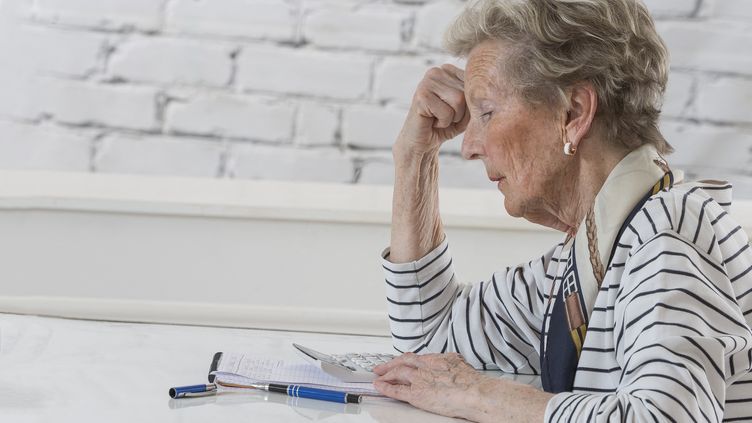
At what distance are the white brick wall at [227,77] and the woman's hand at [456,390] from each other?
86cm

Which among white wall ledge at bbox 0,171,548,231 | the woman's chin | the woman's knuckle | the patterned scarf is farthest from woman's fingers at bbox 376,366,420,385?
white wall ledge at bbox 0,171,548,231

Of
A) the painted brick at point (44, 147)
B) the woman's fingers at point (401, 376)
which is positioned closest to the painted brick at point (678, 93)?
the woman's fingers at point (401, 376)

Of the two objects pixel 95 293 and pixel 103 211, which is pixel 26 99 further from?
pixel 95 293

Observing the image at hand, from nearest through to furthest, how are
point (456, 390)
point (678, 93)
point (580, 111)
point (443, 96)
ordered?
point (456, 390) → point (580, 111) → point (443, 96) → point (678, 93)

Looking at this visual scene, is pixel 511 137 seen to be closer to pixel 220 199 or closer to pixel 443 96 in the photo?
pixel 443 96

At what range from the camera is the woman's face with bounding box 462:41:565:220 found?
1.25 meters

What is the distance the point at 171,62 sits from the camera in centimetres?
197

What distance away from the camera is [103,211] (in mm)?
1927

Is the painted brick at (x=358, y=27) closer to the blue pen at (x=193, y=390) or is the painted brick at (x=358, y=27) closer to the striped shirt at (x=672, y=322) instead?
the striped shirt at (x=672, y=322)

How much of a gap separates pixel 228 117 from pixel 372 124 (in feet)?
0.96

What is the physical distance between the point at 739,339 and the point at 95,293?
140 centimetres

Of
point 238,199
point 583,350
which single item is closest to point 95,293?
point 238,199

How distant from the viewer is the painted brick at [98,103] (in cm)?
196

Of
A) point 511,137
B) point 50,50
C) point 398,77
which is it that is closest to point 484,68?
point 511,137
